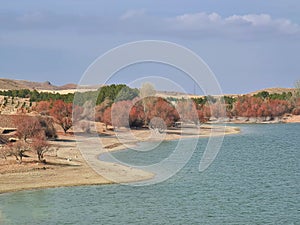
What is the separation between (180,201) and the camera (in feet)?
121

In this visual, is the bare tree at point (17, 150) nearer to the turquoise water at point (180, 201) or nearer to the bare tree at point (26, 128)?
the turquoise water at point (180, 201)

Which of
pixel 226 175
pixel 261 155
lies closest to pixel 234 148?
pixel 261 155

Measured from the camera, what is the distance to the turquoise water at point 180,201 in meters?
32.2

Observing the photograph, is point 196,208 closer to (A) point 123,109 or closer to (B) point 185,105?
(A) point 123,109

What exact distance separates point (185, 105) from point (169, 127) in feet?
70.3

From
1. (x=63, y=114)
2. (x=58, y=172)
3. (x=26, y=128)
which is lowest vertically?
(x=58, y=172)

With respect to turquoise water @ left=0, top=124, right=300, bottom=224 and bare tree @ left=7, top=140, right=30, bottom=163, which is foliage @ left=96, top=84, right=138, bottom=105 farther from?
turquoise water @ left=0, top=124, right=300, bottom=224

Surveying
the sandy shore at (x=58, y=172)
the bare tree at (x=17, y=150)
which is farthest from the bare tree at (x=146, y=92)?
the bare tree at (x=17, y=150)

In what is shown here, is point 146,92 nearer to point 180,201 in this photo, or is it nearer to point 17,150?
point 17,150

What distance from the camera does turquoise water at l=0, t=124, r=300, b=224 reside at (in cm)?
3219

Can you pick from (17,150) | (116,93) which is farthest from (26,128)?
(116,93)

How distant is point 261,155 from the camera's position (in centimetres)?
6731

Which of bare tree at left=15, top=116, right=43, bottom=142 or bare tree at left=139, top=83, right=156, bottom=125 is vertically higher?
bare tree at left=139, top=83, right=156, bottom=125

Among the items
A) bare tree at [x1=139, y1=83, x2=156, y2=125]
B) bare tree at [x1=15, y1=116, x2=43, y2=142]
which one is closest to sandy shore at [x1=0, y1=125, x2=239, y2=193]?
bare tree at [x1=15, y1=116, x2=43, y2=142]
